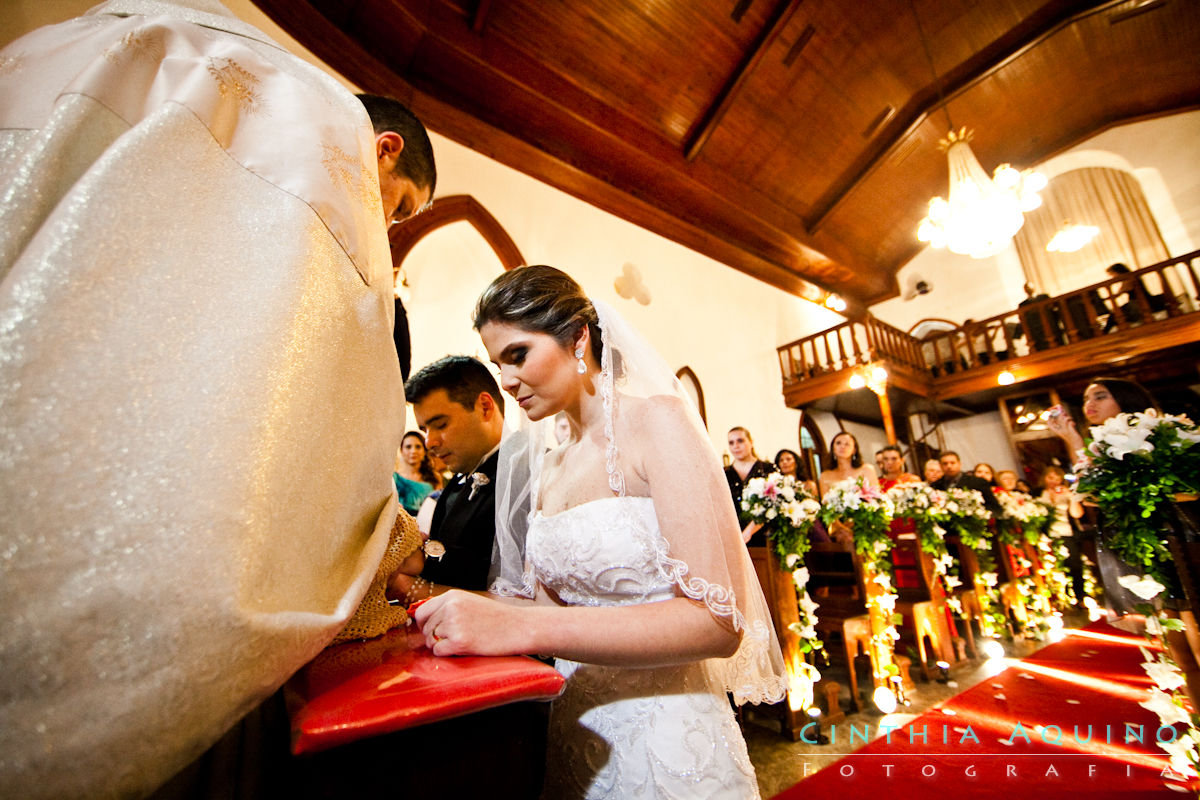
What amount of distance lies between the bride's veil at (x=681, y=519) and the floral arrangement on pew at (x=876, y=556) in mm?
2397

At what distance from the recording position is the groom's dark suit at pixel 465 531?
1.76 m

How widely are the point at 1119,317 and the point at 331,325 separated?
41.9ft

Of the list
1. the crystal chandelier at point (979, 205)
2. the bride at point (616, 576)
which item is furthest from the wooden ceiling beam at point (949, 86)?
the bride at point (616, 576)

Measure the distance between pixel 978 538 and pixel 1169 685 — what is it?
8.96ft

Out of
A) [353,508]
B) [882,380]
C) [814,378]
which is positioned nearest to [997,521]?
[882,380]

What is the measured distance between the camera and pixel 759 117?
7.53 metres

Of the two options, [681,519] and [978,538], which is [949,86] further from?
[681,519]

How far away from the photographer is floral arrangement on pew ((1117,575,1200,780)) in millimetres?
2387

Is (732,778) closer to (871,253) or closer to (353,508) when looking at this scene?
(353,508)

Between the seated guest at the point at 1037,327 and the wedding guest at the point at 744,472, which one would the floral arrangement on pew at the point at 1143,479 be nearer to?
the wedding guest at the point at 744,472

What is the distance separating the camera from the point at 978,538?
504cm

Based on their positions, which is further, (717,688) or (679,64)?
(679,64)

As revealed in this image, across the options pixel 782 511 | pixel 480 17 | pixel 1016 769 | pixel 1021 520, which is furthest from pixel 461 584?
pixel 1021 520

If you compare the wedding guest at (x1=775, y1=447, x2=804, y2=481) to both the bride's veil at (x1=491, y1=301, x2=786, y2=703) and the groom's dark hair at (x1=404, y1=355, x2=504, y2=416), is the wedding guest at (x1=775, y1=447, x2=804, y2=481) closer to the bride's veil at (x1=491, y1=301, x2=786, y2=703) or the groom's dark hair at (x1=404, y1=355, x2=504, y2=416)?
the bride's veil at (x1=491, y1=301, x2=786, y2=703)
